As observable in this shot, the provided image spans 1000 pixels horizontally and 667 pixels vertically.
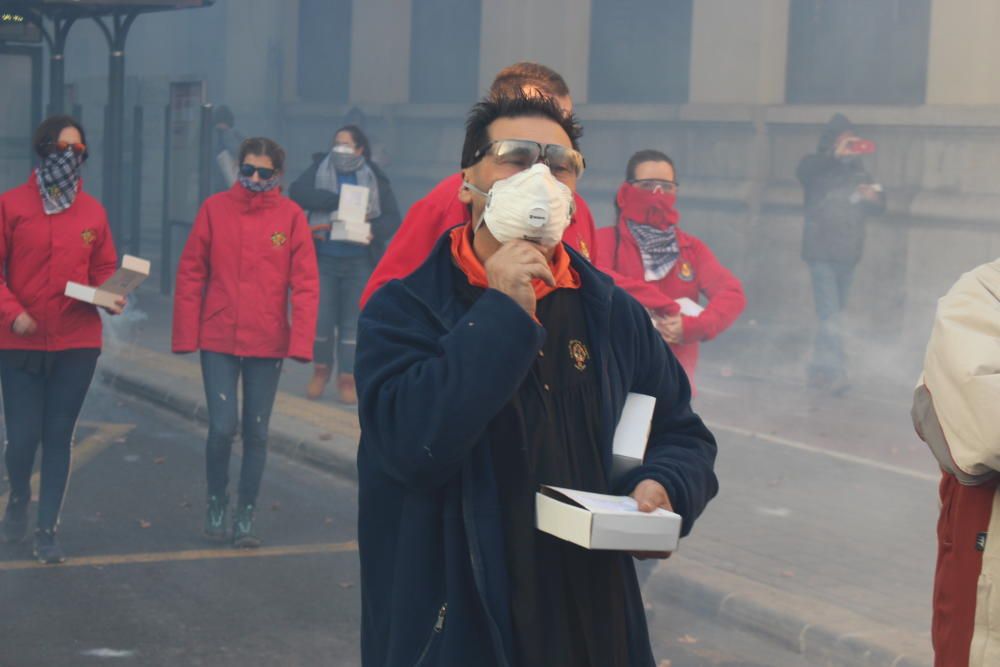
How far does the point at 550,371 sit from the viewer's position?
2885 millimetres

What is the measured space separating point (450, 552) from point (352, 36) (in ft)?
69.6

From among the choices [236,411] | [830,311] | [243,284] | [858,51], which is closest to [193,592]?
[236,411]

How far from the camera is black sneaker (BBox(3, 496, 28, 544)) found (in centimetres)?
742

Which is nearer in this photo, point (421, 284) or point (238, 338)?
point (421, 284)

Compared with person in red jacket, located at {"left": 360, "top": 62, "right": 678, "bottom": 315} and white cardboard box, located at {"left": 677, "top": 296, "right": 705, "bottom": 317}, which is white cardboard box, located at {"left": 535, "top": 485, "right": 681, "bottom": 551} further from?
white cardboard box, located at {"left": 677, "top": 296, "right": 705, "bottom": 317}

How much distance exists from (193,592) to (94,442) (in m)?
3.65

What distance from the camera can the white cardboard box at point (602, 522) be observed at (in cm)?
269

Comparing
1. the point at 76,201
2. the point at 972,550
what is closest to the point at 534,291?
the point at 972,550

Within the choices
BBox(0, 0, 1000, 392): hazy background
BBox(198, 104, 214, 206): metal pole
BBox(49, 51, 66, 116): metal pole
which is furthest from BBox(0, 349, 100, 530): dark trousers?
BBox(198, 104, 214, 206): metal pole

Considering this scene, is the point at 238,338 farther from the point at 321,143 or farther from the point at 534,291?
the point at 321,143

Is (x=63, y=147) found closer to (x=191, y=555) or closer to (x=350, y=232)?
(x=191, y=555)

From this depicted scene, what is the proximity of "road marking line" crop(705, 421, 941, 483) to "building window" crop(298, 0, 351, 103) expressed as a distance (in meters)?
13.8

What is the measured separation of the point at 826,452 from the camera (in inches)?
401

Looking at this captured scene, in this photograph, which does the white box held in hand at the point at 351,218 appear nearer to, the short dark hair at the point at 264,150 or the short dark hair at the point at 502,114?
the short dark hair at the point at 264,150
